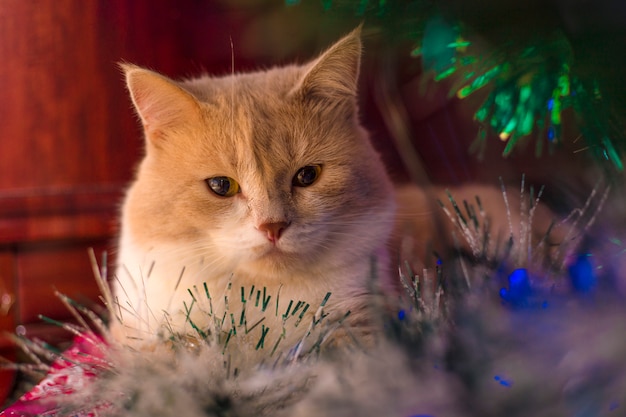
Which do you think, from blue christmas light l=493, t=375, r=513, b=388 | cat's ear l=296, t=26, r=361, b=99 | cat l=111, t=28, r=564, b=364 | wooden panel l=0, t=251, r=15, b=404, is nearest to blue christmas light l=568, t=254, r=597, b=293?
blue christmas light l=493, t=375, r=513, b=388

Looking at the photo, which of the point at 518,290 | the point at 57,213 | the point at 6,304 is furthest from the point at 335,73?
the point at 6,304

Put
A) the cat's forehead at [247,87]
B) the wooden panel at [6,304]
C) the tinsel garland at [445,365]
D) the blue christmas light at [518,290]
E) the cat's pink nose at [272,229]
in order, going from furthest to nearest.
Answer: the wooden panel at [6,304] → the cat's forehead at [247,87] → the cat's pink nose at [272,229] → the blue christmas light at [518,290] → the tinsel garland at [445,365]

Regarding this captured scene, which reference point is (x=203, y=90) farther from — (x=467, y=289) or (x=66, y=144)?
(x=66, y=144)

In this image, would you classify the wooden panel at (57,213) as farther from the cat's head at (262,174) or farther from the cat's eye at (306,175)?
the cat's eye at (306,175)

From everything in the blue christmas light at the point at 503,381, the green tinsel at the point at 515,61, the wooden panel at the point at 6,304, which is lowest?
the wooden panel at the point at 6,304

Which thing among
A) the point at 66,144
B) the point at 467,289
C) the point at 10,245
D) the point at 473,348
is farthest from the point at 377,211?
the point at 10,245

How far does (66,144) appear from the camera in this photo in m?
1.74

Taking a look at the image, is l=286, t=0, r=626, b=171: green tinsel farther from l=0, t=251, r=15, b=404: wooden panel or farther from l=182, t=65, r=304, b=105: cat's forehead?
l=0, t=251, r=15, b=404: wooden panel

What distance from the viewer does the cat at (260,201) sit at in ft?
2.54

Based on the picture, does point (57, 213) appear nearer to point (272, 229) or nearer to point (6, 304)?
point (6, 304)

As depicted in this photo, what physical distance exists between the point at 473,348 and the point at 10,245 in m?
1.79

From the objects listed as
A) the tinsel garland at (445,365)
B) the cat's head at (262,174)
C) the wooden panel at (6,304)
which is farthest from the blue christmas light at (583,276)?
the wooden panel at (6,304)

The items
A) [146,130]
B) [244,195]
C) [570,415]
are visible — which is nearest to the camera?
[570,415]

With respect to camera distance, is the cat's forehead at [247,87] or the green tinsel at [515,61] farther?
the cat's forehead at [247,87]
